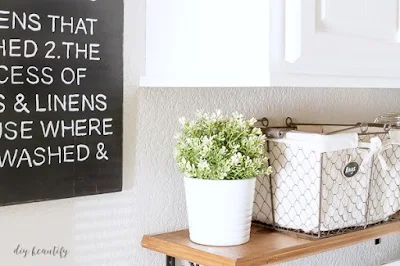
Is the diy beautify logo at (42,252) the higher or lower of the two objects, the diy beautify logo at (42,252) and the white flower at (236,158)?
the lower

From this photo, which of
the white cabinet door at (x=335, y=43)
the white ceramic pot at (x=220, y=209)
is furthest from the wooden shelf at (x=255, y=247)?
the white cabinet door at (x=335, y=43)

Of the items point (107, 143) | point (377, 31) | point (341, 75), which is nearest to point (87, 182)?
point (107, 143)

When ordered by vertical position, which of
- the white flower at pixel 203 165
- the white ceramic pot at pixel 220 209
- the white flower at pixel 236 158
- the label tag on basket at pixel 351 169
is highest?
the white flower at pixel 236 158

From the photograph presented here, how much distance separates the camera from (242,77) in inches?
40.9

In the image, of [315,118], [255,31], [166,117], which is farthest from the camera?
[315,118]

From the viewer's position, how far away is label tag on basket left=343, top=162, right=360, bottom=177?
3.95 feet

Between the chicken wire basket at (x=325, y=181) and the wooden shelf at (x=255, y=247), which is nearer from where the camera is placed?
the wooden shelf at (x=255, y=247)

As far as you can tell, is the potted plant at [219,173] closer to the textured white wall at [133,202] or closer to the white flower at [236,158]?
the white flower at [236,158]

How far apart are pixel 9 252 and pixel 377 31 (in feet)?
2.40

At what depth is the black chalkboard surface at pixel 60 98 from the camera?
102 cm

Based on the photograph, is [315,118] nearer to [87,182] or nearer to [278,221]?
[278,221]

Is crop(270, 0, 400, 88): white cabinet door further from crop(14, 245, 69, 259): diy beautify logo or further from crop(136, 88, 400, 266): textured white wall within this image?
crop(14, 245, 69, 259): diy beautify logo

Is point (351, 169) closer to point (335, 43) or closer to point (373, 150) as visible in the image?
point (373, 150)

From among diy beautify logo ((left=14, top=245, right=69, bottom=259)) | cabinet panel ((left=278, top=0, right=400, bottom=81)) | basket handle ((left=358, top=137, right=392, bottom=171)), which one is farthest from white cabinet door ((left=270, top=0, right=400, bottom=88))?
diy beautify logo ((left=14, top=245, right=69, bottom=259))
